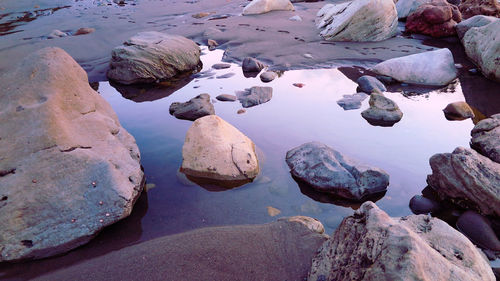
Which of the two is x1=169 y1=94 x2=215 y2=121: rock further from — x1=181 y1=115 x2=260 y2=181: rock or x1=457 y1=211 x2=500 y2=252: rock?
x1=457 y1=211 x2=500 y2=252: rock

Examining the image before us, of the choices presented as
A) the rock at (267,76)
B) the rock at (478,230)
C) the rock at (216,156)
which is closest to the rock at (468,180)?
the rock at (478,230)

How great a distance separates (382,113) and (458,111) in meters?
0.95

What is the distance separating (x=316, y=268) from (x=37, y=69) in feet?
9.45

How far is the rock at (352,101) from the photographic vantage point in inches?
156

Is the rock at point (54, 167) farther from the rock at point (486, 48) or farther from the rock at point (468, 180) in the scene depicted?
the rock at point (486, 48)

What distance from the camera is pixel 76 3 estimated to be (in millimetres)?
9797

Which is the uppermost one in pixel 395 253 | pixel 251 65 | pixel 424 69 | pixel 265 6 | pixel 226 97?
pixel 395 253

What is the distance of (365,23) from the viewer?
591 cm

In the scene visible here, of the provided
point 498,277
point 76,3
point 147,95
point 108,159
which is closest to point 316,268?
point 498,277

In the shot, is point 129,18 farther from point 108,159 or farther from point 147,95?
point 108,159

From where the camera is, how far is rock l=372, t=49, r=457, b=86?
180 inches

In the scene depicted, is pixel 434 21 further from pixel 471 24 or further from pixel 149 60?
pixel 149 60

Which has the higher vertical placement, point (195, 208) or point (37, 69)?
point (37, 69)

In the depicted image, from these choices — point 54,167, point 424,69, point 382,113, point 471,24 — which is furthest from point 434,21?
point 54,167
